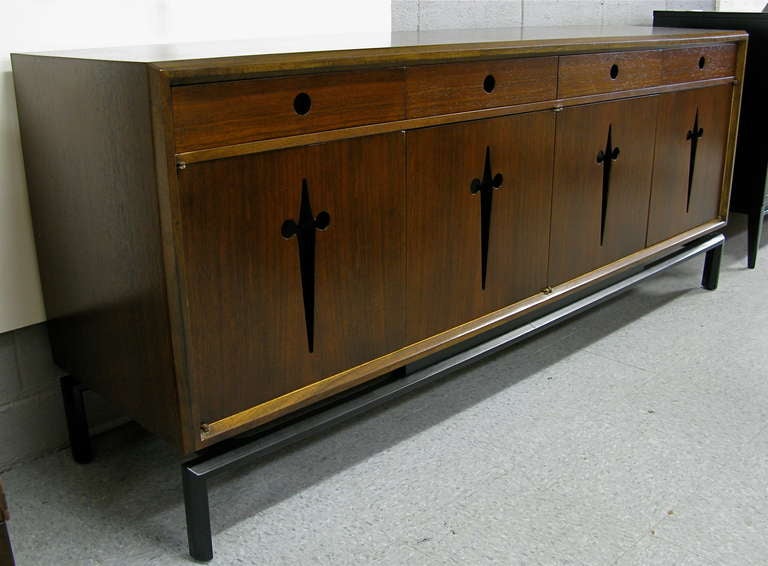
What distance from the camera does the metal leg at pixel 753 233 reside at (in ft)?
9.43

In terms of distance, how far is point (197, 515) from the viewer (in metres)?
1.36

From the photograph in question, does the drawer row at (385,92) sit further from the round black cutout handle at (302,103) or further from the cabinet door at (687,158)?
the cabinet door at (687,158)

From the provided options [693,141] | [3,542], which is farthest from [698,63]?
[3,542]

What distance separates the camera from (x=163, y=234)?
1.19 m

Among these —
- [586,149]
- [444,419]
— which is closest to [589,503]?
[444,419]

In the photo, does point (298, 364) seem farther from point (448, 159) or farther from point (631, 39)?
point (631, 39)

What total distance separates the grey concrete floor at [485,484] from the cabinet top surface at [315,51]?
2.78 ft

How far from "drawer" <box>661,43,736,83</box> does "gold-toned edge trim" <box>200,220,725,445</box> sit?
52 cm

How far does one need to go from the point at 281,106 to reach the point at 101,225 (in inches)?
15.3

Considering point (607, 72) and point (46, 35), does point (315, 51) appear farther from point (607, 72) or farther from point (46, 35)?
point (607, 72)

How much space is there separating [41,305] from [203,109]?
2.33ft

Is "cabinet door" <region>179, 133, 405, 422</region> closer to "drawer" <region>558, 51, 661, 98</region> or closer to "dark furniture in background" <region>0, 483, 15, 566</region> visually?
"dark furniture in background" <region>0, 483, 15, 566</region>

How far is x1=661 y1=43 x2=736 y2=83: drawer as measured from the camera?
2174 millimetres

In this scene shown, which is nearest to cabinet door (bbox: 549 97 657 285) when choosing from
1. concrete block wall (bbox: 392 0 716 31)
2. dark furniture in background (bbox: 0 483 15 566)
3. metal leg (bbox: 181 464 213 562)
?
concrete block wall (bbox: 392 0 716 31)
